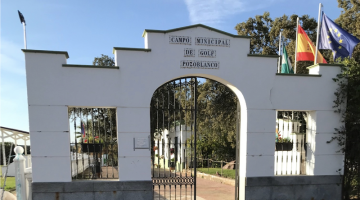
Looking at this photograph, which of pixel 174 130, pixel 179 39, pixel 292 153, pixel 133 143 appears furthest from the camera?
pixel 174 130

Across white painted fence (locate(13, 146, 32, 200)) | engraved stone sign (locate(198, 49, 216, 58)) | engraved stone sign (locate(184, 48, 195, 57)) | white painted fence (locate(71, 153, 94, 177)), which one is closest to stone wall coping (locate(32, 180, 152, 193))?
white painted fence (locate(71, 153, 94, 177))

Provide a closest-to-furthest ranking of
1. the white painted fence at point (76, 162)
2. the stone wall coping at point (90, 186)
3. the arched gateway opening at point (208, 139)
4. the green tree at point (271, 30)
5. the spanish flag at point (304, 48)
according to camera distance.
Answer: the stone wall coping at point (90, 186)
the white painted fence at point (76, 162)
the spanish flag at point (304, 48)
the arched gateway opening at point (208, 139)
the green tree at point (271, 30)

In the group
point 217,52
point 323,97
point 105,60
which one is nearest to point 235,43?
point 217,52

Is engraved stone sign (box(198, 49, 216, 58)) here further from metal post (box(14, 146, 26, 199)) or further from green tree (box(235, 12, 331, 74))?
green tree (box(235, 12, 331, 74))

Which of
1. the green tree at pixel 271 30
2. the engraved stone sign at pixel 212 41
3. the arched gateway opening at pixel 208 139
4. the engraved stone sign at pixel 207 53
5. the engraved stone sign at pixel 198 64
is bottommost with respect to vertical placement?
the arched gateway opening at pixel 208 139

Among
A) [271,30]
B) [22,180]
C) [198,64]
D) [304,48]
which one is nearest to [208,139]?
[271,30]

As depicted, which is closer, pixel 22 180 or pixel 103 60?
pixel 22 180

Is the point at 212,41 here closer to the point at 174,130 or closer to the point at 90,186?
the point at 174,130

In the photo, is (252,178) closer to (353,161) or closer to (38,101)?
(353,161)

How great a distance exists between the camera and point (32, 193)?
5.12 metres

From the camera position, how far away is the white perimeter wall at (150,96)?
16.9 feet

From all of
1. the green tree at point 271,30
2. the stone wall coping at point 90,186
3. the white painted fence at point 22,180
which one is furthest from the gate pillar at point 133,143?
the green tree at point 271,30

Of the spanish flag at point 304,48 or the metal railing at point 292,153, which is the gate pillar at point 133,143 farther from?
the spanish flag at point 304,48

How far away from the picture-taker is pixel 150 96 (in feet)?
18.0
